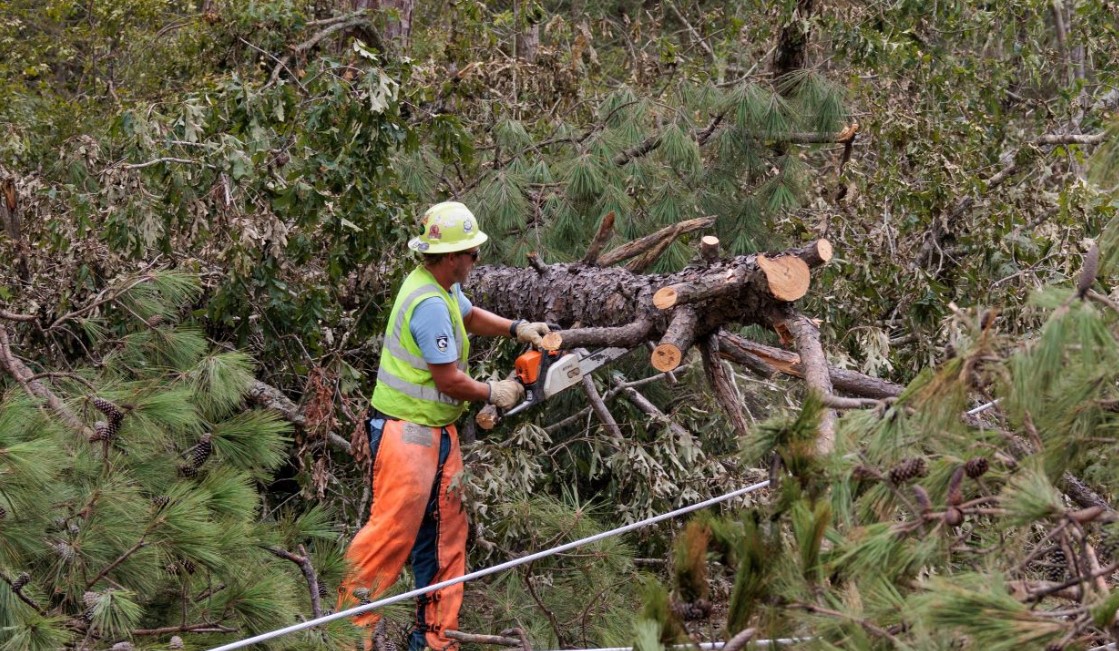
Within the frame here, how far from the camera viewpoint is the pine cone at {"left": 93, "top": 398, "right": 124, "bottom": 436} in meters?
3.28

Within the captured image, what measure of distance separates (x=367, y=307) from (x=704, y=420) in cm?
163

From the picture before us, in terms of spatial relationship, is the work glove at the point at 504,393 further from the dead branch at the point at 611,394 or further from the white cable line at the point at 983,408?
the white cable line at the point at 983,408

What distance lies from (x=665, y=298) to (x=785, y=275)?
0.41 meters

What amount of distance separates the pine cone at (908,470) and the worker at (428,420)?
1.73 metres

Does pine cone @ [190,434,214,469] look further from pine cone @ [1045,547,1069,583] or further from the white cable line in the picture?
pine cone @ [1045,547,1069,583]

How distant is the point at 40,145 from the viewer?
6.49m

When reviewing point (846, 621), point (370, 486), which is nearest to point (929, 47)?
point (370, 486)

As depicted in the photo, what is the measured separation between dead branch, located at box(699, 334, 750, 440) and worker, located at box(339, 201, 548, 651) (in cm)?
60

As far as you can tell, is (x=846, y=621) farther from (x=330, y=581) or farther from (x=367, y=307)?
(x=367, y=307)

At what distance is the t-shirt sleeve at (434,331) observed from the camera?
3764mm

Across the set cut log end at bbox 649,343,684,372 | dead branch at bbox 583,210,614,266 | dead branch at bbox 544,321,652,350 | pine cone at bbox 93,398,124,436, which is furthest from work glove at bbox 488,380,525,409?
pine cone at bbox 93,398,124,436

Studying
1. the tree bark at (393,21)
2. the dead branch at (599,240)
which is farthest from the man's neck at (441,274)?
the tree bark at (393,21)

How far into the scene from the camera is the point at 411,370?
3.90 m

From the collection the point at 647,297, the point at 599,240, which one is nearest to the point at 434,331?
the point at 647,297
